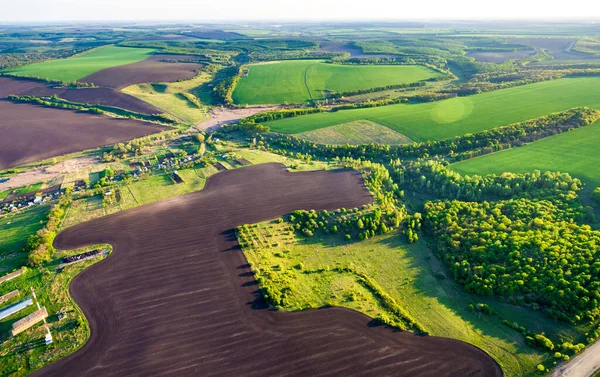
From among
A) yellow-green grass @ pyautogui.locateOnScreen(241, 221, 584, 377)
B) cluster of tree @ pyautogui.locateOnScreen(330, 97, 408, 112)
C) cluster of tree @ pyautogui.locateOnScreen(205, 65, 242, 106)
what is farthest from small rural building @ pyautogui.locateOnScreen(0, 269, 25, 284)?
cluster of tree @ pyautogui.locateOnScreen(330, 97, 408, 112)

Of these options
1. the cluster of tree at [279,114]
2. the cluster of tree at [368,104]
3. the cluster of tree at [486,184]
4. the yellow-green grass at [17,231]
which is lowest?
the yellow-green grass at [17,231]

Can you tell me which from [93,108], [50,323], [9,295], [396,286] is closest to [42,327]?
[50,323]

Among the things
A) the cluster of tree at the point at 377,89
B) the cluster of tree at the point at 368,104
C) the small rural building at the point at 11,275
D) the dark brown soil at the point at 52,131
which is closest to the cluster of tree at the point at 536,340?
the small rural building at the point at 11,275

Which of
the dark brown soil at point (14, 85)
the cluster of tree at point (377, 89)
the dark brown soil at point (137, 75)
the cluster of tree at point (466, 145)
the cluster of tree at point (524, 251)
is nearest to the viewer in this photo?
the cluster of tree at point (524, 251)

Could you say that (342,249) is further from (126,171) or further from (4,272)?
(126,171)

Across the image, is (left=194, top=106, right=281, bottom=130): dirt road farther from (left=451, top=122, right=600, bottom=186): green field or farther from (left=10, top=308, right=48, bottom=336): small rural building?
(left=10, top=308, right=48, bottom=336): small rural building

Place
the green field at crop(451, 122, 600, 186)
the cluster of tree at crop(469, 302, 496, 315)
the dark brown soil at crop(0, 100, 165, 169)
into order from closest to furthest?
the cluster of tree at crop(469, 302, 496, 315), the green field at crop(451, 122, 600, 186), the dark brown soil at crop(0, 100, 165, 169)

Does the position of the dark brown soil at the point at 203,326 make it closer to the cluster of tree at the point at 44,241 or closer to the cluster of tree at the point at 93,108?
the cluster of tree at the point at 44,241
